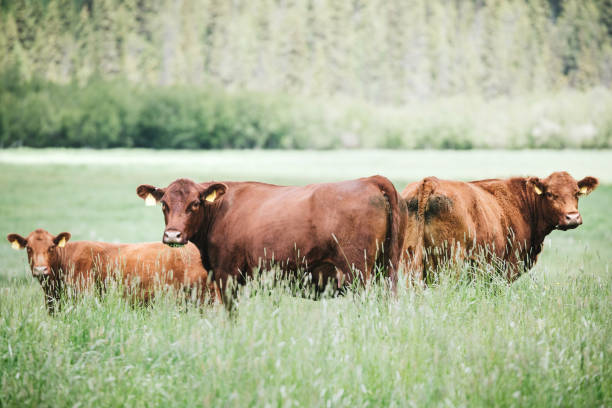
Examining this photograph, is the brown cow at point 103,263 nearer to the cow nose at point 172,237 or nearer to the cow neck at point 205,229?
the cow neck at point 205,229

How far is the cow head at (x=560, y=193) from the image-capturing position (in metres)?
7.71

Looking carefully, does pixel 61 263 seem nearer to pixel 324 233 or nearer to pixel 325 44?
pixel 324 233

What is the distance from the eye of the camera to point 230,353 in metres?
4.45

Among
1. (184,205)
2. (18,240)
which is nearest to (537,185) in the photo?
(184,205)

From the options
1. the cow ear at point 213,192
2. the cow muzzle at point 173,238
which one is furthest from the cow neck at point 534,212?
the cow muzzle at point 173,238

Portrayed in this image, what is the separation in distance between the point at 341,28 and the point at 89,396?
60.6m

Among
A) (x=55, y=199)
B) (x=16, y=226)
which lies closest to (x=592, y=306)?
(x=16, y=226)

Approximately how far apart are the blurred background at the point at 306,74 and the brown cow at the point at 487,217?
42003mm

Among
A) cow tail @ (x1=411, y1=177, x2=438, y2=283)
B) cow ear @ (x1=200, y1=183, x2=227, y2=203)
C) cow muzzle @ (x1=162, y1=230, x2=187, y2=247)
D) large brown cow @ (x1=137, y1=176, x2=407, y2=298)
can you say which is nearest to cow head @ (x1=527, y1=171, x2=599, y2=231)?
cow tail @ (x1=411, y1=177, x2=438, y2=283)

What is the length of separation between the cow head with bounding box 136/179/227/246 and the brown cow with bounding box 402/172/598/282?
7.49 ft

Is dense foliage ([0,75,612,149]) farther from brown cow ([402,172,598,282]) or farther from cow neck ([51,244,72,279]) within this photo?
brown cow ([402,172,598,282])

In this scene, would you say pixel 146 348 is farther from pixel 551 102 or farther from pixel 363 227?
pixel 551 102

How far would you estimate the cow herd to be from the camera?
6270mm

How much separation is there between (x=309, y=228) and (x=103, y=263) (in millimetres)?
3019
